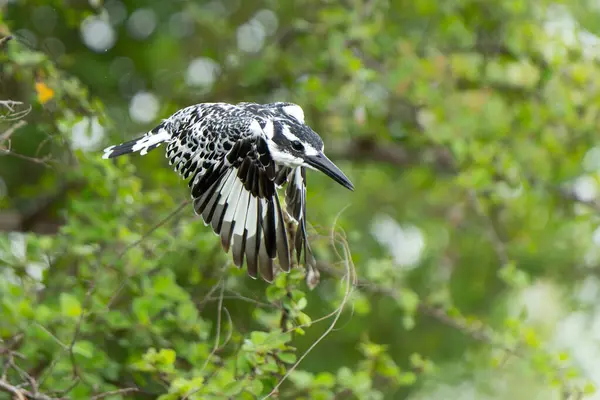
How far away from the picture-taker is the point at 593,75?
4.81 meters

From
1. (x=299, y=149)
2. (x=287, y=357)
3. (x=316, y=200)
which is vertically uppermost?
(x=316, y=200)

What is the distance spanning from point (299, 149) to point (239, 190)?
242 millimetres

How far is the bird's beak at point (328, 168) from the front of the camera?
8.20 feet

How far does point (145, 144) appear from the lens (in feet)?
9.57

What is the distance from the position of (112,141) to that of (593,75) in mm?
2651

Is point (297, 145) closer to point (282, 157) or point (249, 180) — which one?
point (282, 157)

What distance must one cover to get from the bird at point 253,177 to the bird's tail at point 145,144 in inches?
5.4

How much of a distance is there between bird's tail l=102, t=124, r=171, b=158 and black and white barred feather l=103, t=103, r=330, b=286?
12cm

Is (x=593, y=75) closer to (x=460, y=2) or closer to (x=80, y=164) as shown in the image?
(x=460, y=2)

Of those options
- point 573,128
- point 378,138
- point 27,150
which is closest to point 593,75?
point 573,128

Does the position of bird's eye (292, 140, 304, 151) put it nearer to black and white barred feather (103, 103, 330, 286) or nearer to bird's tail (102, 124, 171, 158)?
black and white barred feather (103, 103, 330, 286)

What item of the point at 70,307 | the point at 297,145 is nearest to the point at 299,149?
the point at 297,145

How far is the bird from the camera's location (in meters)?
2.53

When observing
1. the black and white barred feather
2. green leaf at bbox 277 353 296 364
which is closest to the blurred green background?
green leaf at bbox 277 353 296 364
